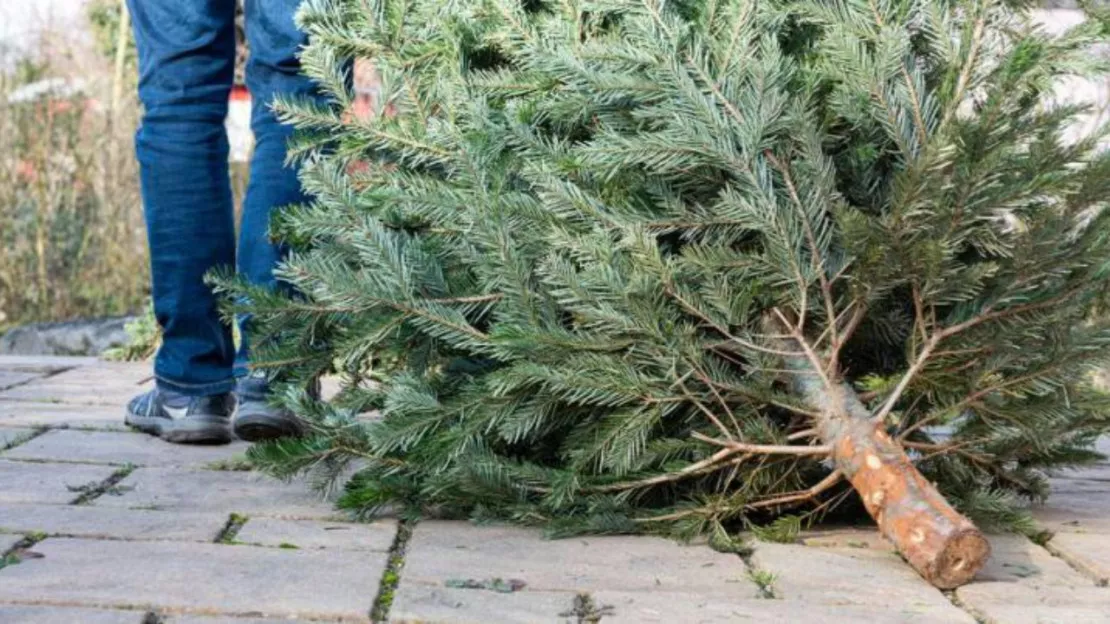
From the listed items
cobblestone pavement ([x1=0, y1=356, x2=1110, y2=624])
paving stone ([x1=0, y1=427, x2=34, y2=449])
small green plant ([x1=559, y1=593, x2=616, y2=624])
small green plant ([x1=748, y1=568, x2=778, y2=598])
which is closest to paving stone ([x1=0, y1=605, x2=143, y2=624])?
cobblestone pavement ([x1=0, y1=356, x2=1110, y2=624])

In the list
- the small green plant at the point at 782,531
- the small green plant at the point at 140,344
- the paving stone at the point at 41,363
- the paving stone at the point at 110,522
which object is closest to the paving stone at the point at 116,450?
the paving stone at the point at 110,522

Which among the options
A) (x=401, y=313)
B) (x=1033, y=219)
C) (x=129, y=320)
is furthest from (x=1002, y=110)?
(x=129, y=320)

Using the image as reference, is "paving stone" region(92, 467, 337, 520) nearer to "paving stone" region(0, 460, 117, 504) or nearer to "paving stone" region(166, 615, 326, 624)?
"paving stone" region(0, 460, 117, 504)

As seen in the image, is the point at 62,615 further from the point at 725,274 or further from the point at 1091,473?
the point at 1091,473

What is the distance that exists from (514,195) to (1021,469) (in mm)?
1230

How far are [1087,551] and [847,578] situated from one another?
59 cm

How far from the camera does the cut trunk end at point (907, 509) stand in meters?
2.46

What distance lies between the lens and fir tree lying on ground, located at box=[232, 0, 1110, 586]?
2561mm

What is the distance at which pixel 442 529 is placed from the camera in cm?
282

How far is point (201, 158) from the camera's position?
3.62m

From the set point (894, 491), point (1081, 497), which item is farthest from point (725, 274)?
point (1081, 497)

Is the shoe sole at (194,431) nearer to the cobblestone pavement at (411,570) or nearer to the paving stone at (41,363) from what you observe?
the cobblestone pavement at (411,570)

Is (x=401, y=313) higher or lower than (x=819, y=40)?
lower

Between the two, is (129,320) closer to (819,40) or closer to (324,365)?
(324,365)
